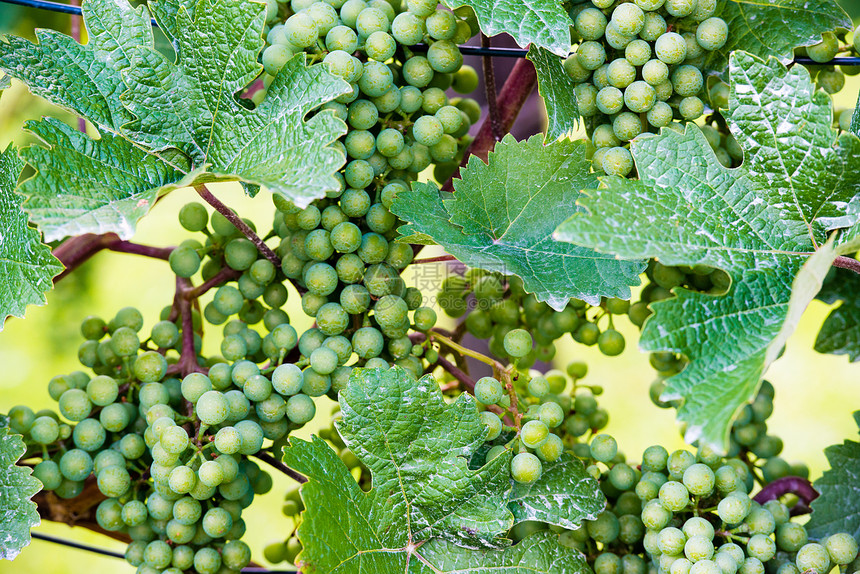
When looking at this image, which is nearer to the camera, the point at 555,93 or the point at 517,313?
the point at 555,93

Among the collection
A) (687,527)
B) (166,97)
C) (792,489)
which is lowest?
(792,489)

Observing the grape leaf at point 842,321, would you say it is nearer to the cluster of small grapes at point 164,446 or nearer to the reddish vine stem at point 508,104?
the reddish vine stem at point 508,104

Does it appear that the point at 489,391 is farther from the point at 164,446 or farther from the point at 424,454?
the point at 164,446

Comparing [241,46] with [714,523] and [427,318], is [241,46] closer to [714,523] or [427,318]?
[427,318]

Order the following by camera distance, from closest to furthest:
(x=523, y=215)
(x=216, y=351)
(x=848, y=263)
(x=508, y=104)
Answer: (x=848, y=263) → (x=523, y=215) → (x=508, y=104) → (x=216, y=351)

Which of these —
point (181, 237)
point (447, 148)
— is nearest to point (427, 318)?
point (447, 148)

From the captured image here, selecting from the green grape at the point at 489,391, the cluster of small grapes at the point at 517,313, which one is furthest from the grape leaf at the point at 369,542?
the cluster of small grapes at the point at 517,313

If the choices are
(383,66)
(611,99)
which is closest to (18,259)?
(383,66)

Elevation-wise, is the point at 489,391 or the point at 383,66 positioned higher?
the point at 383,66
